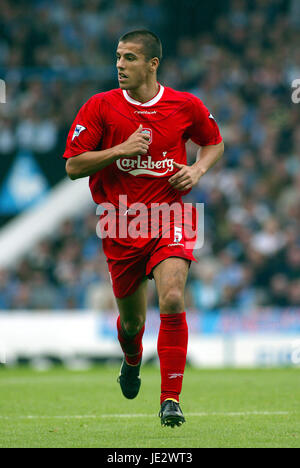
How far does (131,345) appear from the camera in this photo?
7488 mm

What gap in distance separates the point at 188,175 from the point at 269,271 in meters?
9.64

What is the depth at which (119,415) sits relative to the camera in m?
7.13

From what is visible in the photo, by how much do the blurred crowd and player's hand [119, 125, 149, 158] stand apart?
9338 mm

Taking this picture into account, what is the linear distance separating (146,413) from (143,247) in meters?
1.48

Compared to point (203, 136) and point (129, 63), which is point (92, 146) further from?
point (203, 136)

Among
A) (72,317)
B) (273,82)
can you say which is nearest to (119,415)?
(72,317)

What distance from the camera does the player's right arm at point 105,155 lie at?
6348 millimetres
